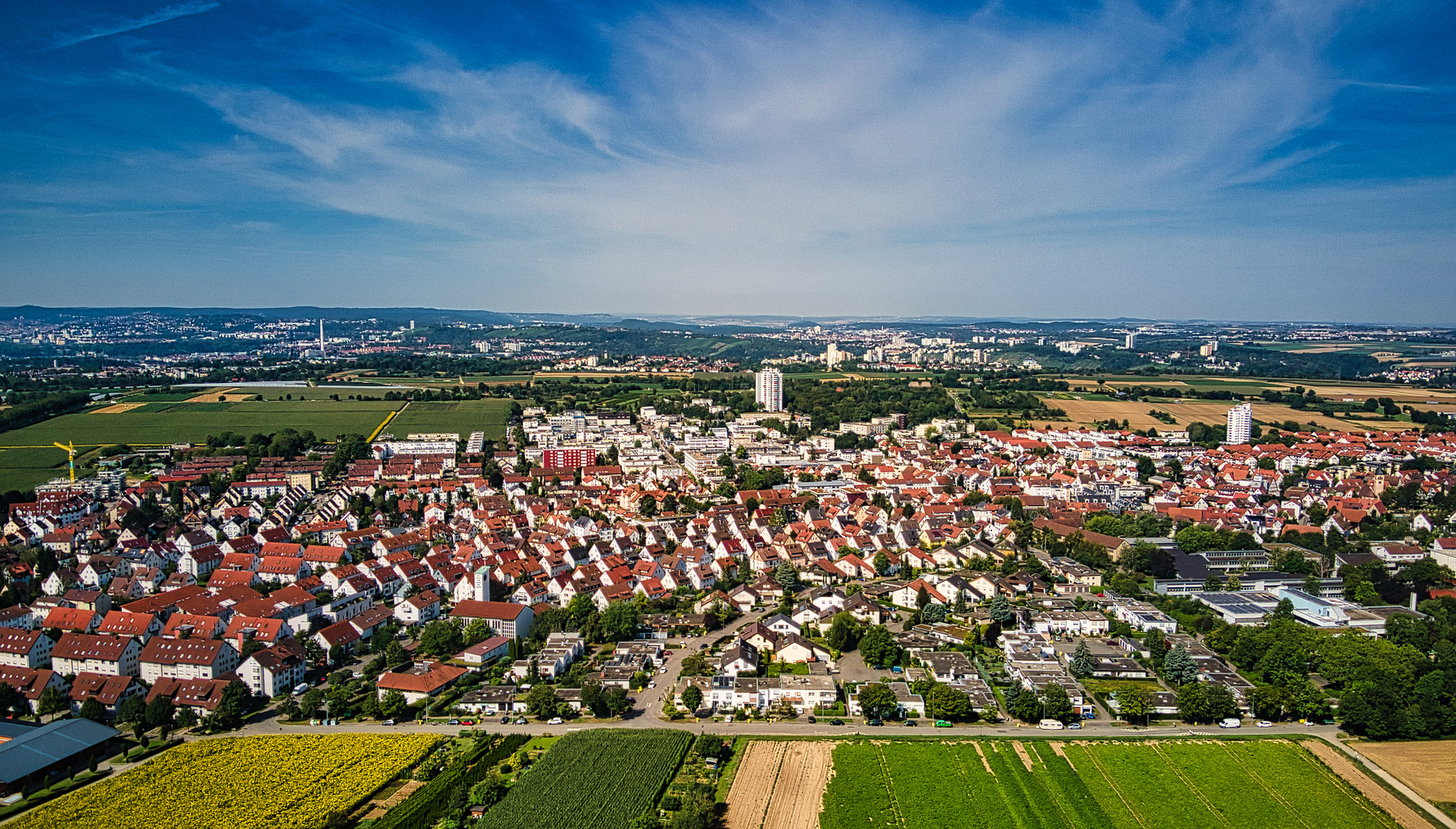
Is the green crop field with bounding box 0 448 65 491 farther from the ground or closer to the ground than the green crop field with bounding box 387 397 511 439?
closer to the ground

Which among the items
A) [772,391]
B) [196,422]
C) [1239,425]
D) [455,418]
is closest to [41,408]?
[196,422]

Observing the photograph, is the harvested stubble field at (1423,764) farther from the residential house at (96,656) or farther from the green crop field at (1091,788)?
the residential house at (96,656)

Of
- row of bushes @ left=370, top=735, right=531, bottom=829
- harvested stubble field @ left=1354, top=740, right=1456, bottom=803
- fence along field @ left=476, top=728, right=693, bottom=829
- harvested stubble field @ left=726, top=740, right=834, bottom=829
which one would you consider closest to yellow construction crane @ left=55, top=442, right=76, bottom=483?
row of bushes @ left=370, top=735, right=531, bottom=829

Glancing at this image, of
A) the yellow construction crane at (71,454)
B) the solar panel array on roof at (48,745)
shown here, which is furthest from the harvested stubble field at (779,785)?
the yellow construction crane at (71,454)

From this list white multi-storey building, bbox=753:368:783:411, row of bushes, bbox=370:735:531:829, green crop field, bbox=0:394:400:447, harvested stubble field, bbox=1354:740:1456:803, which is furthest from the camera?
white multi-storey building, bbox=753:368:783:411

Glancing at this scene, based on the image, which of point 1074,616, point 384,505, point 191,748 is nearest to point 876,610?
point 1074,616

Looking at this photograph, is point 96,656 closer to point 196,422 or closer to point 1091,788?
point 1091,788

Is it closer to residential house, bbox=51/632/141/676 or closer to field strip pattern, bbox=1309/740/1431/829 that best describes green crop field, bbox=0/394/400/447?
residential house, bbox=51/632/141/676
